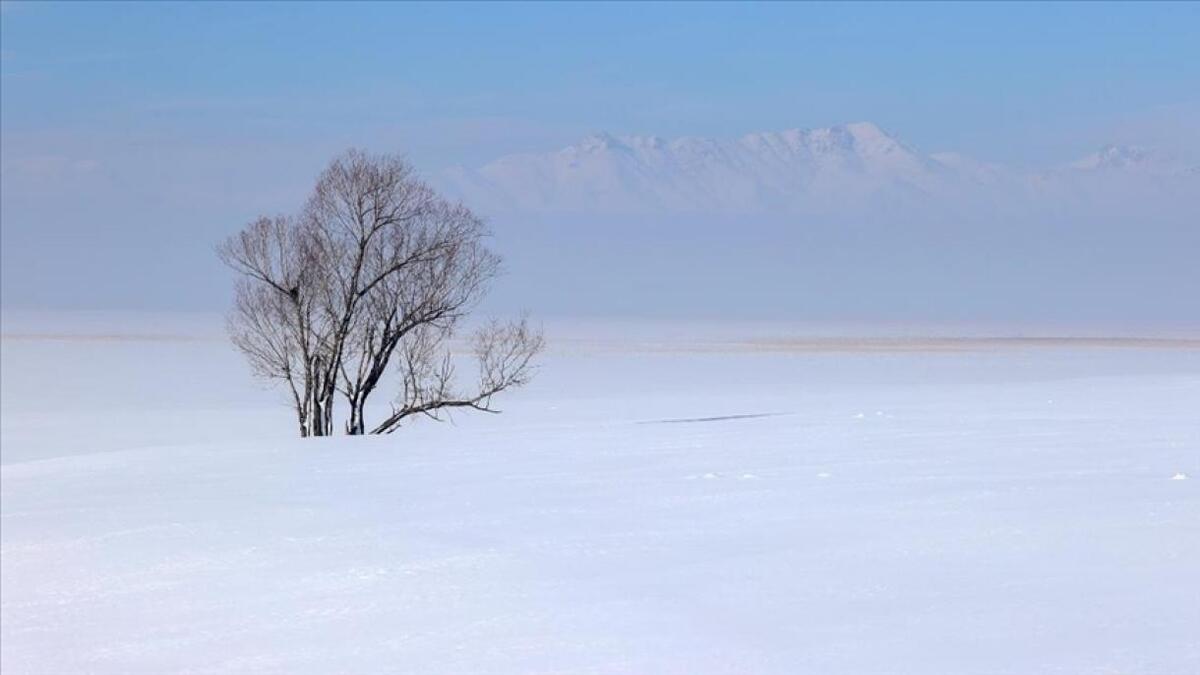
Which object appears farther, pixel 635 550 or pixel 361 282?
pixel 361 282

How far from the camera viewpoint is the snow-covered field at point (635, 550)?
8.12 meters

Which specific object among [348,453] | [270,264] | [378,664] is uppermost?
[270,264]

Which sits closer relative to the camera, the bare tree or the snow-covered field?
the snow-covered field

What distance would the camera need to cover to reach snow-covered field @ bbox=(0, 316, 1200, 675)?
26.6ft

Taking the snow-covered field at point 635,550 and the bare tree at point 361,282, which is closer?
the snow-covered field at point 635,550

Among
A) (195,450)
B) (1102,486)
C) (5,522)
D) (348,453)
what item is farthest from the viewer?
(195,450)

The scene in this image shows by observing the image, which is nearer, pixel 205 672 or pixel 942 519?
pixel 205 672

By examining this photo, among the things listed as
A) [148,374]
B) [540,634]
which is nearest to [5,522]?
[540,634]

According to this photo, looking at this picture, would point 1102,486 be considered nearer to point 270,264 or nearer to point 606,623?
point 606,623

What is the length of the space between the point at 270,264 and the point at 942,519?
16.2 m

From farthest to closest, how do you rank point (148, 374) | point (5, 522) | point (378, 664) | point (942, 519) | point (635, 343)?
point (635, 343) → point (148, 374) → point (5, 522) → point (942, 519) → point (378, 664)

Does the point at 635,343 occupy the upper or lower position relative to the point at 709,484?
upper

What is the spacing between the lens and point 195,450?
69.5ft

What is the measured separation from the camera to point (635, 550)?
1065cm
